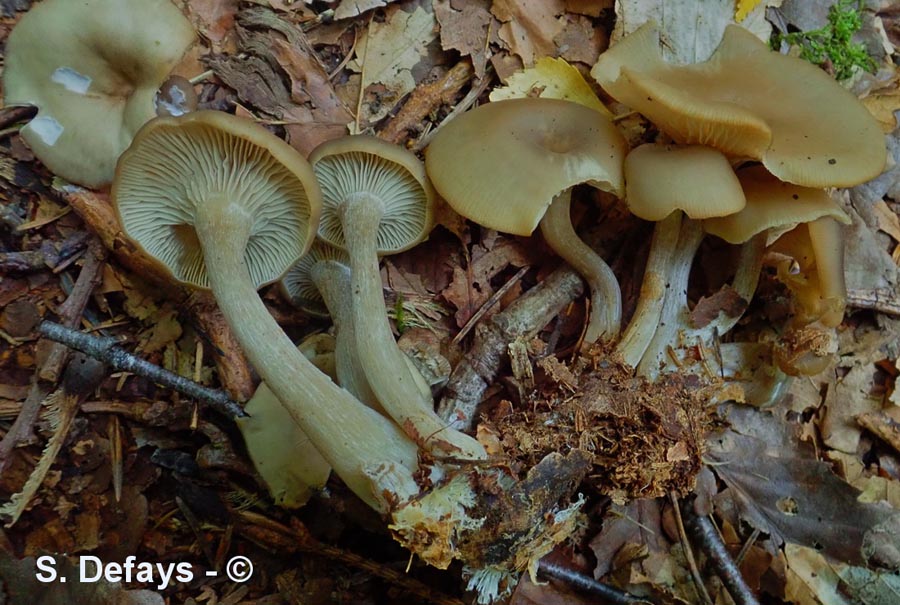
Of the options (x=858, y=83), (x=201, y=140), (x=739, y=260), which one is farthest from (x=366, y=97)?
(x=858, y=83)

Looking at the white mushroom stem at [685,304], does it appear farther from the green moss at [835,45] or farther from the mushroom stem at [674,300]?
the green moss at [835,45]

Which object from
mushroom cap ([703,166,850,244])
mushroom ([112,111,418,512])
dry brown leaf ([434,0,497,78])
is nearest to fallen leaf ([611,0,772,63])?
dry brown leaf ([434,0,497,78])

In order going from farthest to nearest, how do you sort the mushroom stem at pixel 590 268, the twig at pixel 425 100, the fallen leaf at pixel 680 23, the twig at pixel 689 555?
the fallen leaf at pixel 680 23 → the twig at pixel 425 100 → the mushroom stem at pixel 590 268 → the twig at pixel 689 555

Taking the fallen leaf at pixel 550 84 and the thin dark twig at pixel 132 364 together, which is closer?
the thin dark twig at pixel 132 364

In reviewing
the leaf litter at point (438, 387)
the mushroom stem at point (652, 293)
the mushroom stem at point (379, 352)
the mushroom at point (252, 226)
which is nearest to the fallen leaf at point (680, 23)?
the leaf litter at point (438, 387)

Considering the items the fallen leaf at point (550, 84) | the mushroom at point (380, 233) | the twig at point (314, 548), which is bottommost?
the twig at point (314, 548)

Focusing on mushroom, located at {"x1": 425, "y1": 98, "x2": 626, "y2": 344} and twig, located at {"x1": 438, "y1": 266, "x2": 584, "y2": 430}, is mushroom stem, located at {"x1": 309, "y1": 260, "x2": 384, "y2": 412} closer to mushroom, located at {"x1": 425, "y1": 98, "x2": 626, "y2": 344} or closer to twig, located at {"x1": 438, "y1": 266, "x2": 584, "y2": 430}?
twig, located at {"x1": 438, "y1": 266, "x2": 584, "y2": 430}
